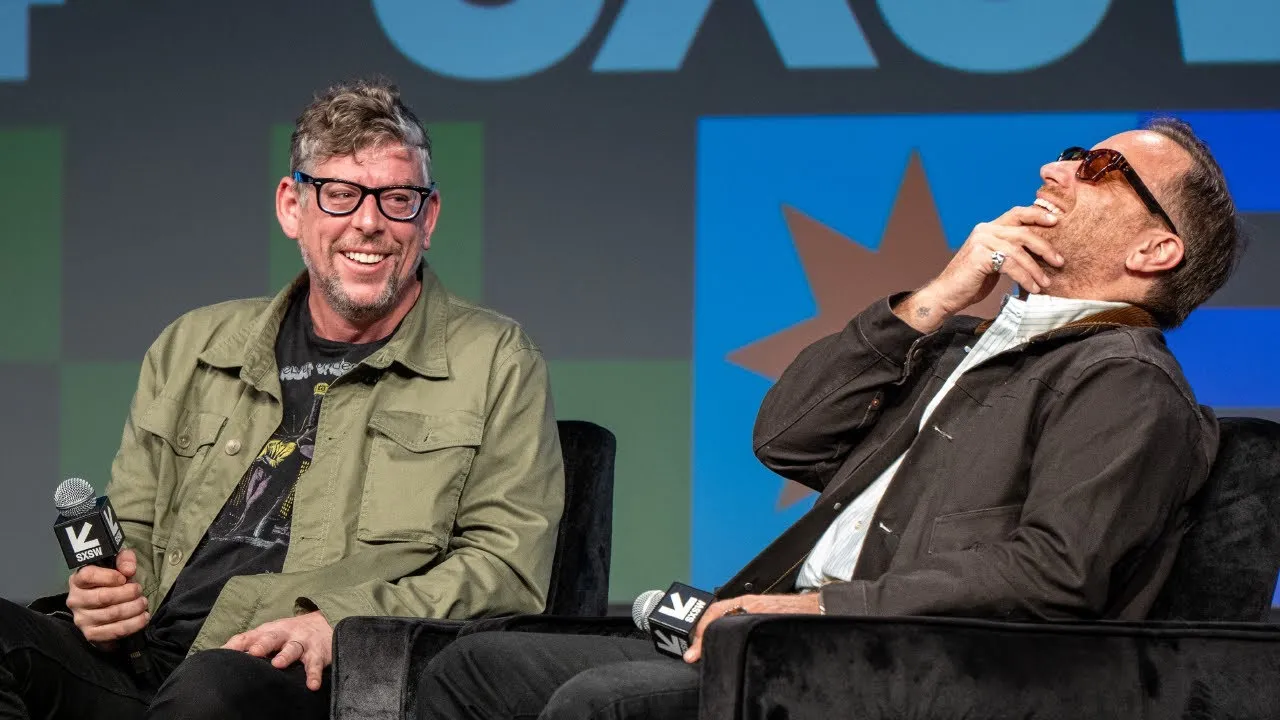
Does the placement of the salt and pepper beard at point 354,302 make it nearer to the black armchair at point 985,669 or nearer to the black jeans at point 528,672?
the black jeans at point 528,672

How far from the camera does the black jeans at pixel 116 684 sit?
2.04 m

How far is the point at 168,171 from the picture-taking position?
4387 millimetres

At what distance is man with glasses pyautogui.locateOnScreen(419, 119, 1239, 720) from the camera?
6.32 feet

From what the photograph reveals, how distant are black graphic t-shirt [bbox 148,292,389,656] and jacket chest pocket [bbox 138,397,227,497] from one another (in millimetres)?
112

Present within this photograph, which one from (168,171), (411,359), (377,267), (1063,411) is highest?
(168,171)

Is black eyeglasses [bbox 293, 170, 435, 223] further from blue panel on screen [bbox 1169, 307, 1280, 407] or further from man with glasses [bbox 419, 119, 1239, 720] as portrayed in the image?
blue panel on screen [bbox 1169, 307, 1280, 407]

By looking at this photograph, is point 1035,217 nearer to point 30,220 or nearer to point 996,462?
point 996,462

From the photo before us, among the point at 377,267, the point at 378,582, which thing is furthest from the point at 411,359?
the point at 378,582

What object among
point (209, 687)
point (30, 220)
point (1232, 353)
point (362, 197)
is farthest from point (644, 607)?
point (30, 220)

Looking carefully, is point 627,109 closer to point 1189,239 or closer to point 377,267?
point 377,267

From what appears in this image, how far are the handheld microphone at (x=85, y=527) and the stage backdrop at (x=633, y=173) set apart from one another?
2112 mm

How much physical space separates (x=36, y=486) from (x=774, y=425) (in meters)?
2.76

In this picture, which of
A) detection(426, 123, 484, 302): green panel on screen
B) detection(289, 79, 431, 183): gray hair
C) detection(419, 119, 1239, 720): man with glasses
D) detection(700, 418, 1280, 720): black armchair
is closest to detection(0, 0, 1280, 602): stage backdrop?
detection(426, 123, 484, 302): green panel on screen

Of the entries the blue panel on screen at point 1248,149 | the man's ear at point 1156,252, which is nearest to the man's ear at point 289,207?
the man's ear at point 1156,252
